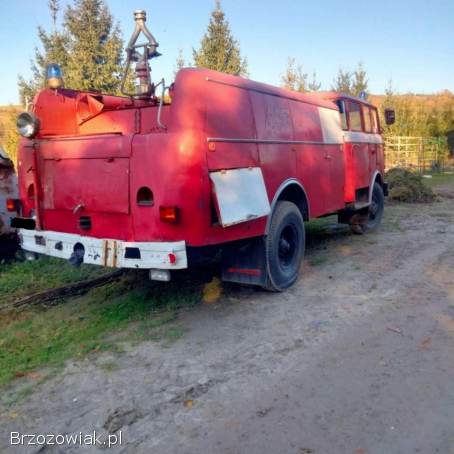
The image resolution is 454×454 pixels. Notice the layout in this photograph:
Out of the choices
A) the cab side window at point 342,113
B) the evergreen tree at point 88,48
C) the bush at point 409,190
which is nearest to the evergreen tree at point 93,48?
the evergreen tree at point 88,48

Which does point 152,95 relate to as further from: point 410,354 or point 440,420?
point 440,420

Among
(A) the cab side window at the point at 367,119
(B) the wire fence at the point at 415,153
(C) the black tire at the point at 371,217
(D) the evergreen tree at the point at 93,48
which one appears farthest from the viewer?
(B) the wire fence at the point at 415,153

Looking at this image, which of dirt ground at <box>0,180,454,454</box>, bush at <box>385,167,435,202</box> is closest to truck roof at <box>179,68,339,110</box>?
dirt ground at <box>0,180,454,454</box>

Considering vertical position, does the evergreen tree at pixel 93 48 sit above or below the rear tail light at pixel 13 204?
above

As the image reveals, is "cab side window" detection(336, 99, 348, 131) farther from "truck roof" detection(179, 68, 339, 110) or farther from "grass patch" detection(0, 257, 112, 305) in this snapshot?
"grass patch" detection(0, 257, 112, 305)

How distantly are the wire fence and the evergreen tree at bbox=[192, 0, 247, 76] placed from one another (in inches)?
360

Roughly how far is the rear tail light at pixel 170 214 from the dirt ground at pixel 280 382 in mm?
1109

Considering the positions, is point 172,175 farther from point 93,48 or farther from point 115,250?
point 93,48

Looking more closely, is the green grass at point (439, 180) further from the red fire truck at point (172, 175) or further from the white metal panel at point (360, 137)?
the red fire truck at point (172, 175)

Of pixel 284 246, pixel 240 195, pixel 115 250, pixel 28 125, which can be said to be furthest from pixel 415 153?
pixel 115 250

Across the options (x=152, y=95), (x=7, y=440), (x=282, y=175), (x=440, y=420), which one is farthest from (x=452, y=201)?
(x=7, y=440)

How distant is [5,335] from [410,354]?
12.0 feet

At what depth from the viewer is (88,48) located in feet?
58.6

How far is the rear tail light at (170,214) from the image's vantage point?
4.28 metres
